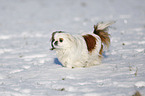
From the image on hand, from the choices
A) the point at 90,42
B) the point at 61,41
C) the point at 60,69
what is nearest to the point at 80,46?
the point at 90,42

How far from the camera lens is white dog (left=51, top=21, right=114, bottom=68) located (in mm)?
4648

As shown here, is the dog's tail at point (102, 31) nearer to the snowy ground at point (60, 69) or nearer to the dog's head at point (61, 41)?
the snowy ground at point (60, 69)

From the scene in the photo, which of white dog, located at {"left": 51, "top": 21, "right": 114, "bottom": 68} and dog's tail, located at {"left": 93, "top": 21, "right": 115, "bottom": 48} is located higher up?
dog's tail, located at {"left": 93, "top": 21, "right": 115, "bottom": 48}

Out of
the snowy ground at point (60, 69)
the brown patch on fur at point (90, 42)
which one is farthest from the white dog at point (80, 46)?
the snowy ground at point (60, 69)

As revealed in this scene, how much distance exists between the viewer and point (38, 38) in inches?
364

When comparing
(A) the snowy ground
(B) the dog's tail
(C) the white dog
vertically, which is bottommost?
(A) the snowy ground

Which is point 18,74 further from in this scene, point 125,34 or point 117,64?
point 125,34

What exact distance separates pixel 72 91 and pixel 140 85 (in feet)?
3.84

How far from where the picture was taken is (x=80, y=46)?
484cm

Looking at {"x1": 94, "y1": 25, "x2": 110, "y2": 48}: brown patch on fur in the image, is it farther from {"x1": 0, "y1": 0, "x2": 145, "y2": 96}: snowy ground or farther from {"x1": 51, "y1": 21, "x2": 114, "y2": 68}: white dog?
{"x1": 0, "y1": 0, "x2": 145, "y2": 96}: snowy ground

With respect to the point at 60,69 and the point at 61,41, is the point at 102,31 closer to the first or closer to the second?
the point at 61,41

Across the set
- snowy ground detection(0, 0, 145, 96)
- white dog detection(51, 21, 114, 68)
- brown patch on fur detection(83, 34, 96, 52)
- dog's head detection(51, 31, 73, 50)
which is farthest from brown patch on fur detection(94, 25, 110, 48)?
dog's head detection(51, 31, 73, 50)

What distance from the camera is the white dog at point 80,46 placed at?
4648 mm

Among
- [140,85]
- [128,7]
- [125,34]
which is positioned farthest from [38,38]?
[128,7]
